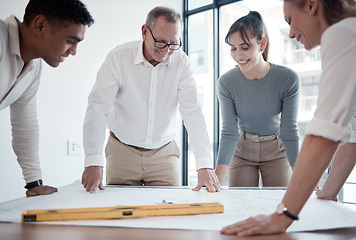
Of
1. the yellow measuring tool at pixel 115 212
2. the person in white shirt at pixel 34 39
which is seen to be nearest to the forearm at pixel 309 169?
the yellow measuring tool at pixel 115 212

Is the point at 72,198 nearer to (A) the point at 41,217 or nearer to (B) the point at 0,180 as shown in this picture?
(A) the point at 41,217

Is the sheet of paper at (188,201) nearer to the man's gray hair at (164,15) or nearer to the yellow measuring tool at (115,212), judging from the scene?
the yellow measuring tool at (115,212)

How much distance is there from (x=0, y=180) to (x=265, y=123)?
1.70 meters

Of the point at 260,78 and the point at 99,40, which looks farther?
the point at 99,40

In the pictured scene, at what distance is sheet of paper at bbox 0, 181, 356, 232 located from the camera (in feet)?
2.78

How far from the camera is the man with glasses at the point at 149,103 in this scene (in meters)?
1.58

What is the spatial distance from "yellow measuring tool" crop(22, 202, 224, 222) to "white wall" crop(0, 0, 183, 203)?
1467 mm

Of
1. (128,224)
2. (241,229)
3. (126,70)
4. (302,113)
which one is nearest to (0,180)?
(126,70)

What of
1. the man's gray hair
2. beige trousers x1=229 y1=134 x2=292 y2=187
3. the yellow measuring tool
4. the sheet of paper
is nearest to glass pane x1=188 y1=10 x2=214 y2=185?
beige trousers x1=229 y1=134 x2=292 y2=187

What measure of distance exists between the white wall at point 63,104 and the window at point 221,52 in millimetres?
1066

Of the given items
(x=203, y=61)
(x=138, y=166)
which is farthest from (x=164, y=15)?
(x=203, y=61)

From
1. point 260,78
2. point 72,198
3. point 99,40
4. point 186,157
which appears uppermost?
point 99,40

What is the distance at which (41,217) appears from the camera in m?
0.89

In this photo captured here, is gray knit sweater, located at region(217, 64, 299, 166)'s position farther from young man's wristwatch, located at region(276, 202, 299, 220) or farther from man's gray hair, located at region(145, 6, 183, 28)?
young man's wristwatch, located at region(276, 202, 299, 220)
